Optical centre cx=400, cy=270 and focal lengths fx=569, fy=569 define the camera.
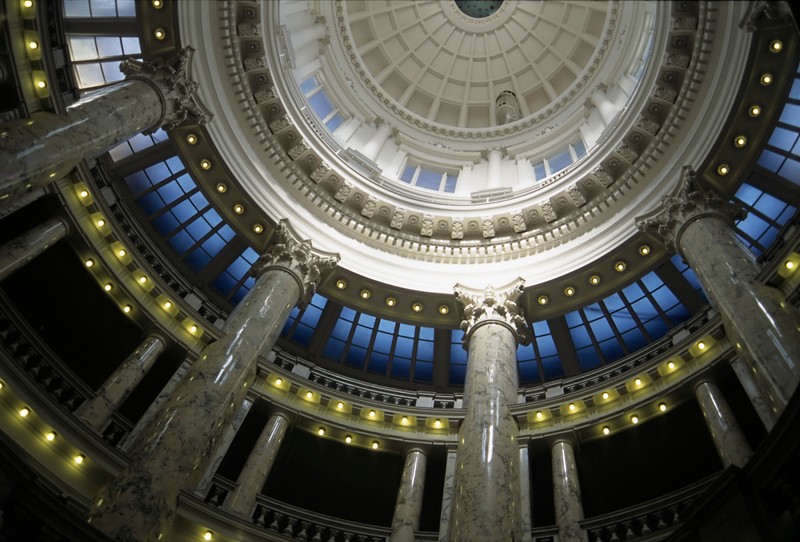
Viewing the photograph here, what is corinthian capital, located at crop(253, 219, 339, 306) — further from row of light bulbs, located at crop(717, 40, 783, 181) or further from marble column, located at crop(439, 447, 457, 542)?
row of light bulbs, located at crop(717, 40, 783, 181)

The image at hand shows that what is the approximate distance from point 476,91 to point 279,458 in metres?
25.4

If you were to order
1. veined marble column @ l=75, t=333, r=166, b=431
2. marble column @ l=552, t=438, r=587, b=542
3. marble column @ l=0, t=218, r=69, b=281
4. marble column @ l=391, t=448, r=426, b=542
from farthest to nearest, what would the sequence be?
veined marble column @ l=75, t=333, r=166, b=431 → marble column @ l=391, t=448, r=426, b=542 → marble column @ l=0, t=218, r=69, b=281 → marble column @ l=552, t=438, r=587, b=542

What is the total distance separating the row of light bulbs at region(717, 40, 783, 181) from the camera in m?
13.7

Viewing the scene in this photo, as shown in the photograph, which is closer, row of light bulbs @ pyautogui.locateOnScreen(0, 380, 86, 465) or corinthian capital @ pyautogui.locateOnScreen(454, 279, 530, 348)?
row of light bulbs @ pyautogui.locateOnScreen(0, 380, 86, 465)

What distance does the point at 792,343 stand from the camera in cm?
970

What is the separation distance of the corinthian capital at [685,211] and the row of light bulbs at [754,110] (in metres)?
0.90

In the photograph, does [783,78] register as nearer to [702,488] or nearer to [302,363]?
[702,488]

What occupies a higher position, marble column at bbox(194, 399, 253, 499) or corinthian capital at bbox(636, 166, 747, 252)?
corinthian capital at bbox(636, 166, 747, 252)

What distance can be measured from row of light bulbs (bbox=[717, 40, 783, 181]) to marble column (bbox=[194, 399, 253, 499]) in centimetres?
1436

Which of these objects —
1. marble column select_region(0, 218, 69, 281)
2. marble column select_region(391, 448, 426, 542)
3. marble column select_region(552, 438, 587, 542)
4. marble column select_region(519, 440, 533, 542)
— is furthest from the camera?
marble column select_region(391, 448, 426, 542)

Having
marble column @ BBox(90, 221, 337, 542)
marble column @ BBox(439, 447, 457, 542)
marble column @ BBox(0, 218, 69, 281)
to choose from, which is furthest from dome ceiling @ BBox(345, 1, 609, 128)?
marble column @ BBox(439, 447, 457, 542)

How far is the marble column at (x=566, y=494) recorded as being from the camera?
41.6ft

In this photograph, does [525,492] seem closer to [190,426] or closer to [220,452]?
[220,452]

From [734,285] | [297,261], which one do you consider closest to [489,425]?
[734,285]
